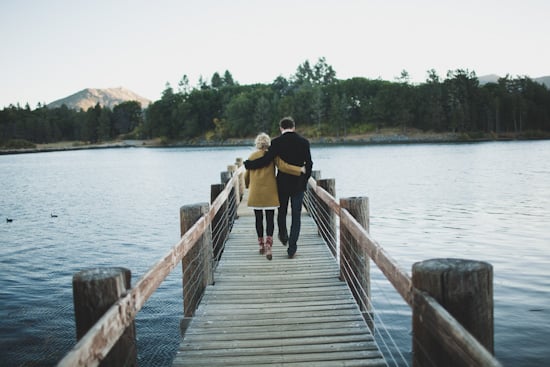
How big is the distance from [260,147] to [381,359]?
3862 millimetres

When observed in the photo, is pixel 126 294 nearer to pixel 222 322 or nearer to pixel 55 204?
pixel 222 322

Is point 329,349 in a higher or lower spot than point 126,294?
lower

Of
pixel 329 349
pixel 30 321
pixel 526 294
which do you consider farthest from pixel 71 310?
pixel 526 294

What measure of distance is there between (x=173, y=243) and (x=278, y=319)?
1301 centimetres

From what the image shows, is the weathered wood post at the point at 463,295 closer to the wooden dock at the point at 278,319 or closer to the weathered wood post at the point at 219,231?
the wooden dock at the point at 278,319

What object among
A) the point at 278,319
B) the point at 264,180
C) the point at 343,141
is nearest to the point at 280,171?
the point at 264,180

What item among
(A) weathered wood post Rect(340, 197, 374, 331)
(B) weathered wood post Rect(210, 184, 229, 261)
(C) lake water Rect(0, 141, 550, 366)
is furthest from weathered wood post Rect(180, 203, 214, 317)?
(C) lake water Rect(0, 141, 550, 366)

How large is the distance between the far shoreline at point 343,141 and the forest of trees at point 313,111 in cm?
152

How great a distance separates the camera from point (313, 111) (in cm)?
13512

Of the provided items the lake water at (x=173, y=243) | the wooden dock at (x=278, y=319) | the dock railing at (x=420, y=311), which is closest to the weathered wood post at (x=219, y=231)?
the wooden dock at (x=278, y=319)

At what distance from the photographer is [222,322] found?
5.08 metres

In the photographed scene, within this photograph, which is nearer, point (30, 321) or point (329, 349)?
point (329, 349)

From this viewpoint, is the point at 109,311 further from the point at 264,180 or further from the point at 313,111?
the point at 313,111

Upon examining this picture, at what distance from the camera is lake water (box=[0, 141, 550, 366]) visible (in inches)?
340
